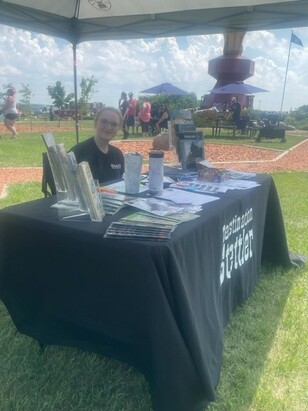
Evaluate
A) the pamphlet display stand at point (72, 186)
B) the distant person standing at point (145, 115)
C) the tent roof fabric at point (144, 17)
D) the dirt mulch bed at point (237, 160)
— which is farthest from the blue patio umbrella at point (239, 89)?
the pamphlet display stand at point (72, 186)

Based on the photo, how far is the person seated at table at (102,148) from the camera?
2.99 m

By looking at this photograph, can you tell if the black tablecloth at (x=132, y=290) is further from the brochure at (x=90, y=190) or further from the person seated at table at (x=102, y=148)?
the person seated at table at (x=102, y=148)

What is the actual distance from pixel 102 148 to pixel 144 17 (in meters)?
1.82

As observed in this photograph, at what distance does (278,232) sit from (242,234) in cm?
81

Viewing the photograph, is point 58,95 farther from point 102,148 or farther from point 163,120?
point 102,148

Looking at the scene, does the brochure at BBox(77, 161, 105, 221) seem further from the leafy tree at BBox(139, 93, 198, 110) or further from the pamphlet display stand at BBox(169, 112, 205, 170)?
the leafy tree at BBox(139, 93, 198, 110)

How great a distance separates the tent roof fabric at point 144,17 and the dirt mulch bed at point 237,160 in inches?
98.0

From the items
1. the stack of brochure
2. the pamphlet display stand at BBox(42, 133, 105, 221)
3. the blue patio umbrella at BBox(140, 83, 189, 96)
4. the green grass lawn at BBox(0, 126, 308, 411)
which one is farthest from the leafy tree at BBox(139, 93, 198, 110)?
the stack of brochure

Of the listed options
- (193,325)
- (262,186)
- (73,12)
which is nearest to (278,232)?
(262,186)

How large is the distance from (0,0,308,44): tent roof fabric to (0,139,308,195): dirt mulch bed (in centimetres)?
249

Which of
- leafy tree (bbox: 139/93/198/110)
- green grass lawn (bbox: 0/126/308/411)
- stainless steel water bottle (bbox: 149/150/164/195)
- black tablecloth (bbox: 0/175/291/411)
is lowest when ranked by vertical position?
green grass lawn (bbox: 0/126/308/411)

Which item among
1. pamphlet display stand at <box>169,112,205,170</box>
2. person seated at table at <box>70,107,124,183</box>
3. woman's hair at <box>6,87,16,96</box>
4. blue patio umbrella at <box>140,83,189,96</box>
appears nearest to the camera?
pamphlet display stand at <box>169,112,205,170</box>

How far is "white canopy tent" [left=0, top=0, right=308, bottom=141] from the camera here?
360cm

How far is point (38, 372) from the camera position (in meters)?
1.95
